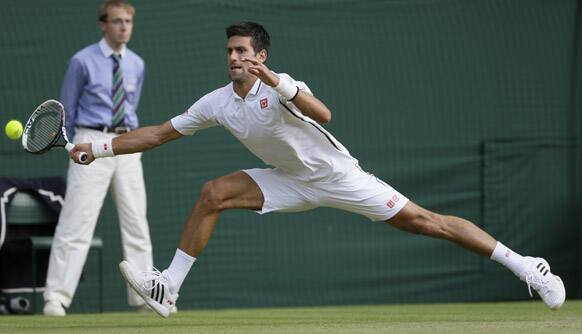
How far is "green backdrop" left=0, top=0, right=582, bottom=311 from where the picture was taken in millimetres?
9109

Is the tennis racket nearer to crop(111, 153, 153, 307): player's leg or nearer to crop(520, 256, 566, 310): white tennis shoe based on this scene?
crop(111, 153, 153, 307): player's leg

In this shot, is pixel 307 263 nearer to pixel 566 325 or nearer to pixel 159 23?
pixel 159 23

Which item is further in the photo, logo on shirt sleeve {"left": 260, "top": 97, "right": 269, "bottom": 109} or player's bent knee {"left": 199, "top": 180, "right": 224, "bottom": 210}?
player's bent knee {"left": 199, "top": 180, "right": 224, "bottom": 210}

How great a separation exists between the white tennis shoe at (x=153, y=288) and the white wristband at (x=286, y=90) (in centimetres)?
127

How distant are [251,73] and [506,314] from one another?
9.17 feet

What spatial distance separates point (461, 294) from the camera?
9.95 m

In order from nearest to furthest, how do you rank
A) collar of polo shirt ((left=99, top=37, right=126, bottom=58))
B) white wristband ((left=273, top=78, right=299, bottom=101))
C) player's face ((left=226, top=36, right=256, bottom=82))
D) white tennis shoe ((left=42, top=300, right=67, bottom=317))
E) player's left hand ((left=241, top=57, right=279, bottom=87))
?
1. player's left hand ((left=241, top=57, right=279, bottom=87))
2. white wristband ((left=273, top=78, right=299, bottom=101))
3. player's face ((left=226, top=36, right=256, bottom=82))
4. white tennis shoe ((left=42, top=300, right=67, bottom=317))
5. collar of polo shirt ((left=99, top=37, right=126, bottom=58))

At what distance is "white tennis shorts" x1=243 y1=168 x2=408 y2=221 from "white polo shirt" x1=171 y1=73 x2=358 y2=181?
0.17 ft

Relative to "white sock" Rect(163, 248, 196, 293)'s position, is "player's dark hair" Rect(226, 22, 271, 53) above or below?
above

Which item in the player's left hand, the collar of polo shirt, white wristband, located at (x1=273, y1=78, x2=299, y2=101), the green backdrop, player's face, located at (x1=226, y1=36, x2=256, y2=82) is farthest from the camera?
the green backdrop

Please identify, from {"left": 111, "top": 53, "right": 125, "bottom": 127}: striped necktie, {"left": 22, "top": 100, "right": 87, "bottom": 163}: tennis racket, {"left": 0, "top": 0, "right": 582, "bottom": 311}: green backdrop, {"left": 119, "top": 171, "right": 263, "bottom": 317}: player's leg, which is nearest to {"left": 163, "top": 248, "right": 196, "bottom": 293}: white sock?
{"left": 119, "top": 171, "right": 263, "bottom": 317}: player's leg

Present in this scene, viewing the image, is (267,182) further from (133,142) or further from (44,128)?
(44,128)

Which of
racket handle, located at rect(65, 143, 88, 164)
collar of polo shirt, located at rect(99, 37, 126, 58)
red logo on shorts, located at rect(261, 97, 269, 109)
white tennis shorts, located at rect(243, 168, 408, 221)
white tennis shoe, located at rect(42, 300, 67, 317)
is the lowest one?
white tennis shoe, located at rect(42, 300, 67, 317)

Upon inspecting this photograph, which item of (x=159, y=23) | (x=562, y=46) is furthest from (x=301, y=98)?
(x=562, y=46)
